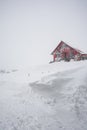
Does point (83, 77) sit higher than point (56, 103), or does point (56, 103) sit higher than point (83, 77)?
point (83, 77)

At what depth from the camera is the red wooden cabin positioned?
23.7 m

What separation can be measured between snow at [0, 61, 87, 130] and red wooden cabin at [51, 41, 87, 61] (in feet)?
45.7

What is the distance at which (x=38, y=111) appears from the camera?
277 inches

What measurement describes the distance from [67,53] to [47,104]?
1862 cm

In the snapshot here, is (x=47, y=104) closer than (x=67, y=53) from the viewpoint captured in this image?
Yes

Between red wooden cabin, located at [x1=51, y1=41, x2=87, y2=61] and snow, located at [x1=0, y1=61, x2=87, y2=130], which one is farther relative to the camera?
red wooden cabin, located at [x1=51, y1=41, x2=87, y2=61]

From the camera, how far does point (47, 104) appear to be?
7.75 meters

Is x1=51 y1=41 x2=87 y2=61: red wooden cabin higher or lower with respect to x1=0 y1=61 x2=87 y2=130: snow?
higher

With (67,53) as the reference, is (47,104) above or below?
below

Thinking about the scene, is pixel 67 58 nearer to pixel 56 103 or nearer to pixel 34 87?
pixel 34 87

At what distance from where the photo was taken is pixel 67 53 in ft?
81.2

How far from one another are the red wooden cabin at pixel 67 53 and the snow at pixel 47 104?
13934 millimetres

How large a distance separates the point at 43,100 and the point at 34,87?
1953 millimetres

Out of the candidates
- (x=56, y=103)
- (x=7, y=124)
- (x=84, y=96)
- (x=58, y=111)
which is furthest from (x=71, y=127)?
(x=7, y=124)
